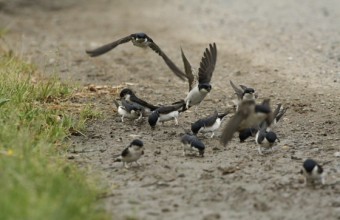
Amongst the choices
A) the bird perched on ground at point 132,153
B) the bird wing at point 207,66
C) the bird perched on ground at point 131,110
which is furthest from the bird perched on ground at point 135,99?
the bird perched on ground at point 132,153

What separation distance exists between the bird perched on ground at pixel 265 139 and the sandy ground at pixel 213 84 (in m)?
0.10

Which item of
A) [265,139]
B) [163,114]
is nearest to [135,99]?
[163,114]

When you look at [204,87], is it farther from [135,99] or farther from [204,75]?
[135,99]

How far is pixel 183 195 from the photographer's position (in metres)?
6.23

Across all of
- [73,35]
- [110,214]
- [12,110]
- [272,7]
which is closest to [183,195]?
[110,214]

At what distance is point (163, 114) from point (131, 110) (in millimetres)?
356

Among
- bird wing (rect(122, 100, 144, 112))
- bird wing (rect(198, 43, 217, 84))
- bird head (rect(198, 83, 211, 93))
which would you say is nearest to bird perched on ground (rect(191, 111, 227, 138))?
bird head (rect(198, 83, 211, 93))

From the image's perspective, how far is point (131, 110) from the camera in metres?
8.51

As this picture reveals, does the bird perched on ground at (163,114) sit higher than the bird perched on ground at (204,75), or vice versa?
the bird perched on ground at (204,75)

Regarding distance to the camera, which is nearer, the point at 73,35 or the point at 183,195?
the point at 183,195

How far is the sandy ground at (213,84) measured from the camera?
6152mm

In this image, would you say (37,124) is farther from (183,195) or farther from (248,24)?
(248,24)

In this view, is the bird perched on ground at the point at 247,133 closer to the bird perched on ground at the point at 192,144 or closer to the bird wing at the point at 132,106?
the bird perched on ground at the point at 192,144

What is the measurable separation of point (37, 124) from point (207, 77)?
73.4 inches
